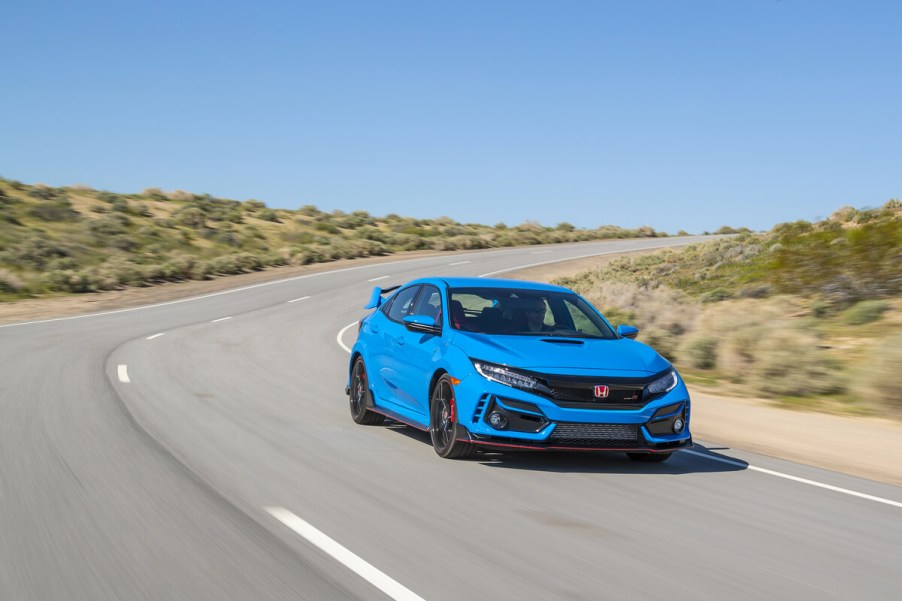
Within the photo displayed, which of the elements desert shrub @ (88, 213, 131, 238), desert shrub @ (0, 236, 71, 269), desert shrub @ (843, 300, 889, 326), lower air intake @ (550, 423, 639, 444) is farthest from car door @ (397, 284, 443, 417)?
desert shrub @ (88, 213, 131, 238)

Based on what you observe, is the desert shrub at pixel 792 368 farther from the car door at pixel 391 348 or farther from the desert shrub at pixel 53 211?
the desert shrub at pixel 53 211

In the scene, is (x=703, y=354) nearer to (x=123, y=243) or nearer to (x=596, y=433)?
(x=596, y=433)

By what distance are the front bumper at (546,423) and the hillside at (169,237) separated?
29.2 metres

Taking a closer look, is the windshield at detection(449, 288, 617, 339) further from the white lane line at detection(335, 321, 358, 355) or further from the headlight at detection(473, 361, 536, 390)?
the white lane line at detection(335, 321, 358, 355)

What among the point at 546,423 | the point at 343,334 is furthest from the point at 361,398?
the point at 343,334

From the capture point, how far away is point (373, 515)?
21.1ft

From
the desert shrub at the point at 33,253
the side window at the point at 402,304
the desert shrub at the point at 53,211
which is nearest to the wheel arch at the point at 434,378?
the side window at the point at 402,304

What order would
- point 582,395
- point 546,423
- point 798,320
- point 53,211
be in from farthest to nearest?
point 53,211 < point 798,320 < point 582,395 < point 546,423

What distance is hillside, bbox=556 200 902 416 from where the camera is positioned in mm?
13977

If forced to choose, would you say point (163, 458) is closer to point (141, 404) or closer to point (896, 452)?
point (141, 404)

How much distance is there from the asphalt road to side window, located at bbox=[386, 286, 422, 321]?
1180mm

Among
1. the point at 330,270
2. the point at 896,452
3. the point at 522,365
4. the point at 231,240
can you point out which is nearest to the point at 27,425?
the point at 522,365

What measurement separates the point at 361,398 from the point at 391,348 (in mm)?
970

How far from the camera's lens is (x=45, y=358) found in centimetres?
1680
